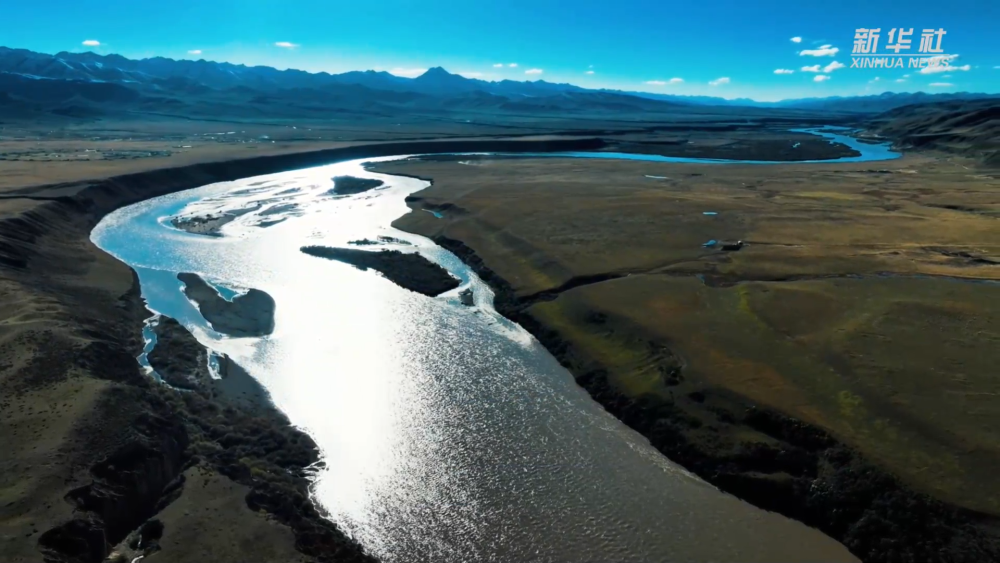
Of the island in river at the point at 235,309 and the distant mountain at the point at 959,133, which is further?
the distant mountain at the point at 959,133

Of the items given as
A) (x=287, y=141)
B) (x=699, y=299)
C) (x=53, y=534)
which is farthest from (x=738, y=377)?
(x=287, y=141)

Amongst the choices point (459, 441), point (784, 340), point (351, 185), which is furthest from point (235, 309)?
point (351, 185)

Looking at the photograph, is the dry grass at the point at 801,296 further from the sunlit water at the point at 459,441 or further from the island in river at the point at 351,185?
the island in river at the point at 351,185

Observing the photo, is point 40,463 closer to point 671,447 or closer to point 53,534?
point 53,534

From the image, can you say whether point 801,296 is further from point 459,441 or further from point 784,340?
point 459,441

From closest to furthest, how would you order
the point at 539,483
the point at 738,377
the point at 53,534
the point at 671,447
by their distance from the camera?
the point at 53,534
the point at 539,483
the point at 671,447
the point at 738,377

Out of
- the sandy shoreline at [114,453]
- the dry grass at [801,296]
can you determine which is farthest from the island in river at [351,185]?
the sandy shoreline at [114,453]
